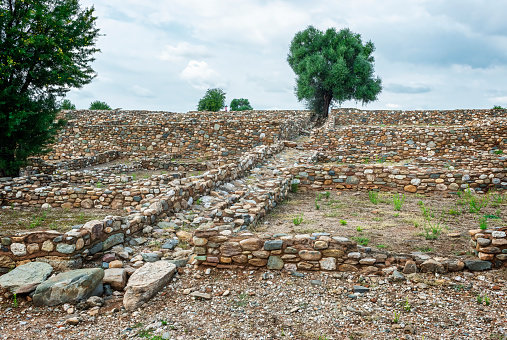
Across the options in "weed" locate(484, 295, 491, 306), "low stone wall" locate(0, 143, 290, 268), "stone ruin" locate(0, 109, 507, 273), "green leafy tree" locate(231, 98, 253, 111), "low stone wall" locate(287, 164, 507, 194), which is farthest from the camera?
"green leafy tree" locate(231, 98, 253, 111)

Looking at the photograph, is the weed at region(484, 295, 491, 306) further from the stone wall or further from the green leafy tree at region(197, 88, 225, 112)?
the green leafy tree at region(197, 88, 225, 112)

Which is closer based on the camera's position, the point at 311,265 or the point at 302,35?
the point at 311,265

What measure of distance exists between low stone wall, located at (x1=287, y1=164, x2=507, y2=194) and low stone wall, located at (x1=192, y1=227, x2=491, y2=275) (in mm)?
6182

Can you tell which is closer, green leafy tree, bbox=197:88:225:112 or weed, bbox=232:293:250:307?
weed, bbox=232:293:250:307

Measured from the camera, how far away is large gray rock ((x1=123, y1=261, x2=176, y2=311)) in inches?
192

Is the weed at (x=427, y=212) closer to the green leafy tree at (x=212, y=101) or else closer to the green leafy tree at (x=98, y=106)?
the green leafy tree at (x=212, y=101)

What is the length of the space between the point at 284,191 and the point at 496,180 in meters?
6.87

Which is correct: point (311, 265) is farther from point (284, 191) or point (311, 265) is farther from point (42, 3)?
point (42, 3)

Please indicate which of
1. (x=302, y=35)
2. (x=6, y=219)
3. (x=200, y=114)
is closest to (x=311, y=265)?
(x=6, y=219)

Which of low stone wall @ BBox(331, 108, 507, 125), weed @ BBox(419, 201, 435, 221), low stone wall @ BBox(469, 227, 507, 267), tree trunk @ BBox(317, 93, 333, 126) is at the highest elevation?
tree trunk @ BBox(317, 93, 333, 126)

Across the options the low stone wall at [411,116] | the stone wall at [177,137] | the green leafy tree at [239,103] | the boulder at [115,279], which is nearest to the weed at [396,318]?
the boulder at [115,279]

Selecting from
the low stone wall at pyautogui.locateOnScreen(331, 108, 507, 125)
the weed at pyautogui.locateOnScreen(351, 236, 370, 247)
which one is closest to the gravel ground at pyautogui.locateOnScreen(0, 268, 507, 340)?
the weed at pyautogui.locateOnScreen(351, 236, 370, 247)

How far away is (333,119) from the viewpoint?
2828 cm

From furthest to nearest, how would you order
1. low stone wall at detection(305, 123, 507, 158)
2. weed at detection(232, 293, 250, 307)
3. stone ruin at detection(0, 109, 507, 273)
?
low stone wall at detection(305, 123, 507, 158) < stone ruin at detection(0, 109, 507, 273) < weed at detection(232, 293, 250, 307)
